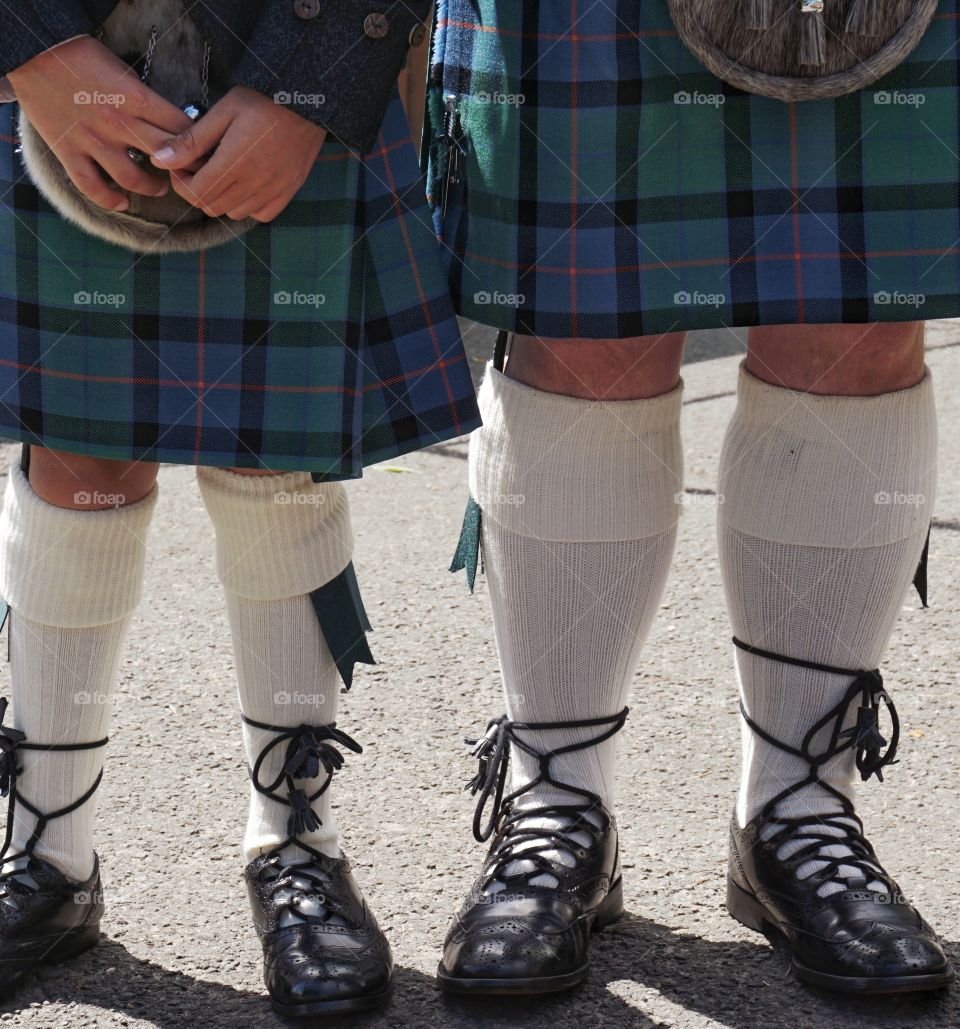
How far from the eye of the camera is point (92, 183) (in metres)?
1.23

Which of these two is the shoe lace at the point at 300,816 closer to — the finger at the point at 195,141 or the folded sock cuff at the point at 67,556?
the folded sock cuff at the point at 67,556

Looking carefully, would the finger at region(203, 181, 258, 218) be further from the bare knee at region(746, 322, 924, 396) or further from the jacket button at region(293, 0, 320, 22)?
the bare knee at region(746, 322, 924, 396)

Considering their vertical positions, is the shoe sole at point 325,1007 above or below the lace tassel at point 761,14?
below

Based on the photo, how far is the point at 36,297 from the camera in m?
1.35

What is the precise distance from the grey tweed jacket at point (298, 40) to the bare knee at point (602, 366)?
1.05ft

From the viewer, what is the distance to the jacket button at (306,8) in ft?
4.00

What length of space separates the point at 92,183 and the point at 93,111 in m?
0.06

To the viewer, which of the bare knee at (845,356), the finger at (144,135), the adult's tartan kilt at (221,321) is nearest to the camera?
the finger at (144,135)

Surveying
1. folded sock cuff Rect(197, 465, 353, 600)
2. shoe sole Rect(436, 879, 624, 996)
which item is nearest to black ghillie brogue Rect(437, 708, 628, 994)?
shoe sole Rect(436, 879, 624, 996)

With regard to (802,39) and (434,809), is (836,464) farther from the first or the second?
(434,809)

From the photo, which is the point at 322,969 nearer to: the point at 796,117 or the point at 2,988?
the point at 2,988

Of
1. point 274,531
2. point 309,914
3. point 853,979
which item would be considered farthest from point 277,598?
point 853,979

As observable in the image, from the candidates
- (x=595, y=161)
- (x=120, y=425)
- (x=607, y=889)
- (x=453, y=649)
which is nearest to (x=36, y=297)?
(x=120, y=425)

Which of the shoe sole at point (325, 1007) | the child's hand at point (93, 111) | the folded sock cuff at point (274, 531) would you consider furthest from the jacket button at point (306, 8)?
the shoe sole at point (325, 1007)
